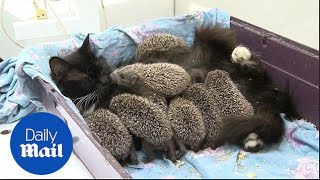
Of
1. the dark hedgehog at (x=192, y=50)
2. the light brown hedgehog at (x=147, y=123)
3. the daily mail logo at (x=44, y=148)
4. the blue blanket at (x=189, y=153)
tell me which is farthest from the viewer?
the dark hedgehog at (x=192, y=50)

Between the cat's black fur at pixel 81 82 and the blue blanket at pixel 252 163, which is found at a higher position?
the cat's black fur at pixel 81 82

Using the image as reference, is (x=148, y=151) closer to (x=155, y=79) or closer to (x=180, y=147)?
(x=180, y=147)

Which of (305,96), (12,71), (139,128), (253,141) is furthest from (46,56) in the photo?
(305,96)

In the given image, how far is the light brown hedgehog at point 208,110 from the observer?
1.01m

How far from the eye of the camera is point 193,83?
1119 mm

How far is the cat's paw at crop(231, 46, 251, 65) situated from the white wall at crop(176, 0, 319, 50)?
13 cm

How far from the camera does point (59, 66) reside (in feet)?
3.67

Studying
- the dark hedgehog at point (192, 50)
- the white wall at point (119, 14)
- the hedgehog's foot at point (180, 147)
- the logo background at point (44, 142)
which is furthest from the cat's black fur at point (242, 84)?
the white wall at point (119, 14)

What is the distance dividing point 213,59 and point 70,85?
462 mm

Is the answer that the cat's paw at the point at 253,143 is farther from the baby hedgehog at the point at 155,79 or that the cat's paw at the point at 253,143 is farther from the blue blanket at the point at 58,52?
the blue blanket at the point at 58,52

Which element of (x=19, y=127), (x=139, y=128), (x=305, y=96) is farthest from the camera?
(x=305, y=96)

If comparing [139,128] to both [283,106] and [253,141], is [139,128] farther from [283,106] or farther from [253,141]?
[283,106]

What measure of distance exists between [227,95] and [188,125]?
160 millimetres

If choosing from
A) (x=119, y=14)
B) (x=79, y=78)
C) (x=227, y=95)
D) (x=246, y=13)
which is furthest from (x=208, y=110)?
(x=119, y=14)
